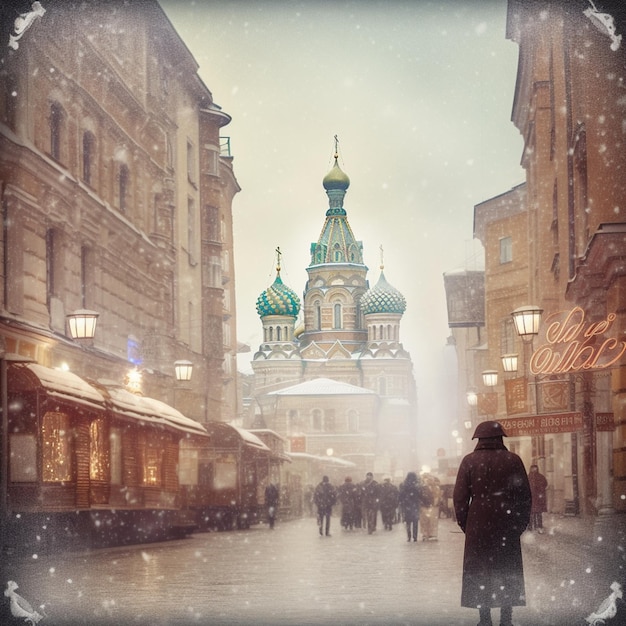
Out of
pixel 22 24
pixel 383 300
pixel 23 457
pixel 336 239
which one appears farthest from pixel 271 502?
pixel 336 239

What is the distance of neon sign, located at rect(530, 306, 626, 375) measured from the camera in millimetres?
16531

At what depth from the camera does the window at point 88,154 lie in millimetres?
25516

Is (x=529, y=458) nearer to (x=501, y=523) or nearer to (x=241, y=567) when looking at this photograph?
(x=241, y=567)

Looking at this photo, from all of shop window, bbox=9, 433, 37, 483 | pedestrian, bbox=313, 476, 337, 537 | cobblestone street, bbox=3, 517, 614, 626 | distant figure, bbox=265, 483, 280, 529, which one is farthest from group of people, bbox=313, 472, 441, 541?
shop window, bbox=9, 433, 37, 483

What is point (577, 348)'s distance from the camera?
18125 mm

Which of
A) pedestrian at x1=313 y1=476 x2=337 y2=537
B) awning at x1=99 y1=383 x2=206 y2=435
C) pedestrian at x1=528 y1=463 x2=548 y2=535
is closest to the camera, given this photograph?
awning at x1=99 y1=383 x2=206 y2=435

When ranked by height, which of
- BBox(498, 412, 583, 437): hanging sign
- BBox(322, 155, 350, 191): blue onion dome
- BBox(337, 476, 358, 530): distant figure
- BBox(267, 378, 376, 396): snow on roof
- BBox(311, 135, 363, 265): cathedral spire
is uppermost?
BBox(322, 155, 350, 191): blue onion dome

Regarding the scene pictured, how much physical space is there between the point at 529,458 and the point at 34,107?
23619 millimetres

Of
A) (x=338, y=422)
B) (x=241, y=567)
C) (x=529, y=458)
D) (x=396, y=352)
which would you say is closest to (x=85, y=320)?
(x=241, y=567)

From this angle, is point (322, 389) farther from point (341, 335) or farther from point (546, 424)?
point (546, 424)

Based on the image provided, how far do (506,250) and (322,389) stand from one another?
6500cm

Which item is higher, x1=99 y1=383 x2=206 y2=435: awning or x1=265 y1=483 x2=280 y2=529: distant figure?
x1=99 y1=383 x2=206 y2=435: awning

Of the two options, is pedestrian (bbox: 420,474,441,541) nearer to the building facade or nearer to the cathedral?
A: the building facade

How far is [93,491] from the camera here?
20547 millimetres
